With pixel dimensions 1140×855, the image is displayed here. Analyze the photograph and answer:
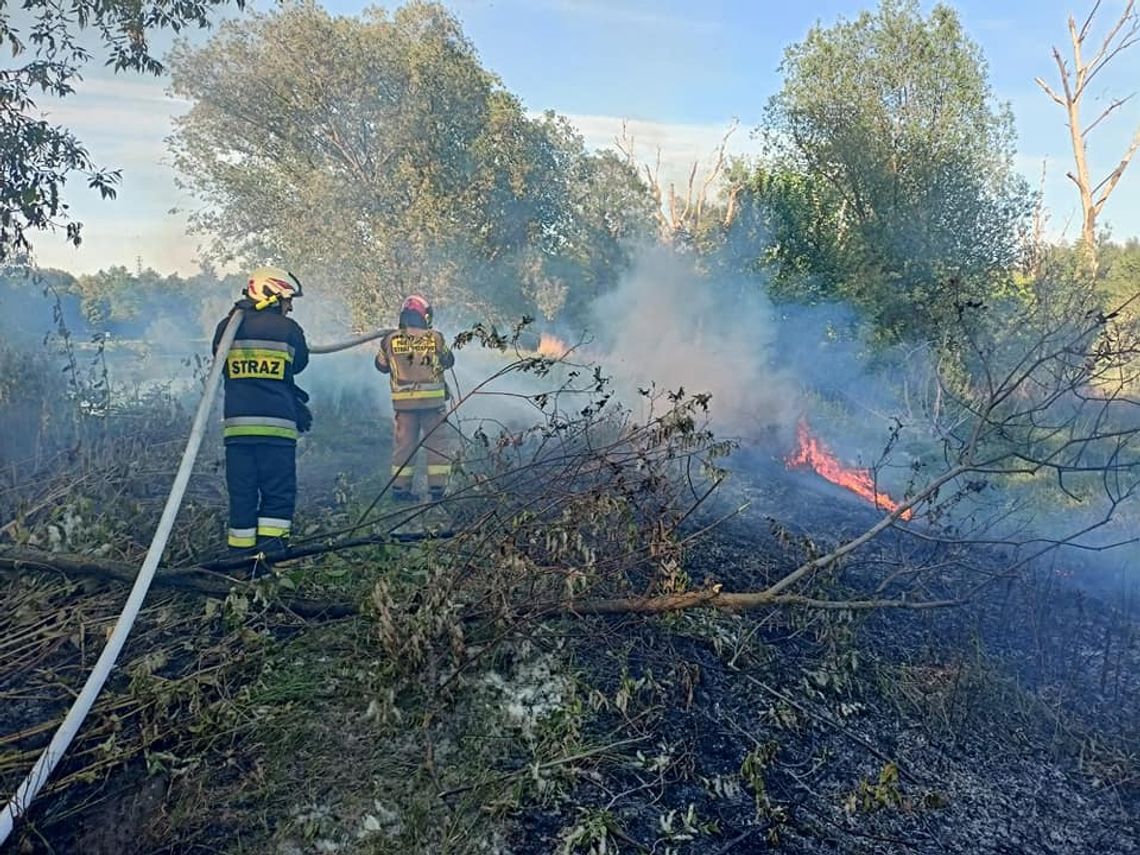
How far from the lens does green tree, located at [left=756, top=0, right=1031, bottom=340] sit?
13961 mm

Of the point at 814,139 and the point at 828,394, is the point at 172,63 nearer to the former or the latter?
the point at 814,139

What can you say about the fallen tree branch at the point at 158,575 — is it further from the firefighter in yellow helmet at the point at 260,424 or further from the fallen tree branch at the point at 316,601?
the firefighter in yellow helmet at the point at 260,424

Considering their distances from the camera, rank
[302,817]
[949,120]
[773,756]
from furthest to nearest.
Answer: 1. [949,120]
2. [773,756]
3. [302,817]

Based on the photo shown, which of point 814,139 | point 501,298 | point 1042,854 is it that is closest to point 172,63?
point 501,298

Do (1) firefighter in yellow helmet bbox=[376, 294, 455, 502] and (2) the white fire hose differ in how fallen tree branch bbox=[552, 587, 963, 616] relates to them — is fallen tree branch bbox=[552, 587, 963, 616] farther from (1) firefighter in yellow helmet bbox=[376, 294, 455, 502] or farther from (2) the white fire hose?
(1) firefighter in yellow helmet bbox=[376, 294, 455, 502]

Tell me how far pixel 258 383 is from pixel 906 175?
43.0 ft

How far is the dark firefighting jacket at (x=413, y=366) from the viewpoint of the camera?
6277 millimetres

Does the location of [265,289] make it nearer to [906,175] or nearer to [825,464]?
[825,464]

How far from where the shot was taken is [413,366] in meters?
6.43

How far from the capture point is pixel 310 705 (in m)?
3.42

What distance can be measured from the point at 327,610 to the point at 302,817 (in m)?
1.26

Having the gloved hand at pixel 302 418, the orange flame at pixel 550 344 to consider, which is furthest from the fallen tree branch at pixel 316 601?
the orange flame at pixel 550 344

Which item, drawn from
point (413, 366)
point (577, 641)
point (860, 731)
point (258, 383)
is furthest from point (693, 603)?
point (413, 366)

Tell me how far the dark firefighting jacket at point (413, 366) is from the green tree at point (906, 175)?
32.7 ft
